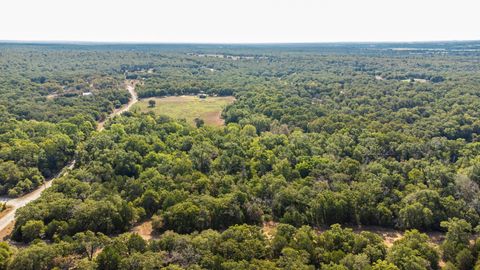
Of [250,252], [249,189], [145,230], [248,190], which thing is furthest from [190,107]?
[250,252]

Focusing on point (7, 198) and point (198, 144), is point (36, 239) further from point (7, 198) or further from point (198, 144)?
point (198, 144)

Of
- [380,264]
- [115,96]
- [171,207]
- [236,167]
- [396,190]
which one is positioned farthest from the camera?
[115,96]

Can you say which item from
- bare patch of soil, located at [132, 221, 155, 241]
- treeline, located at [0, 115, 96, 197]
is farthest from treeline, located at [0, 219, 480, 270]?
treeline, located at [0, 115, 96, 197]

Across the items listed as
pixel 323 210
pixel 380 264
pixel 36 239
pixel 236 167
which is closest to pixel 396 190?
pixel 323 210

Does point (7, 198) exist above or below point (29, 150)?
below

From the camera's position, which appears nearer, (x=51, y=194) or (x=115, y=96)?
(x=51, y=194)

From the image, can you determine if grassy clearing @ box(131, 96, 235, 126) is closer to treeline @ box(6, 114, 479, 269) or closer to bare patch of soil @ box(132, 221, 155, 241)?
treeline @ box(6, 114, 479, 269)

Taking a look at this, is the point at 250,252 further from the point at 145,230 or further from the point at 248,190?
the point at 145,230

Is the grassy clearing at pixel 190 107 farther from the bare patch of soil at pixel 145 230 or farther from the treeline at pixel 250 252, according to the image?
the treeline at pixel 250 252

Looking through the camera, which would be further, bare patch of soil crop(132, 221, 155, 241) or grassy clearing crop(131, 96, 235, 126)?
grassy clearing crop(131, 96, 235, 126)
